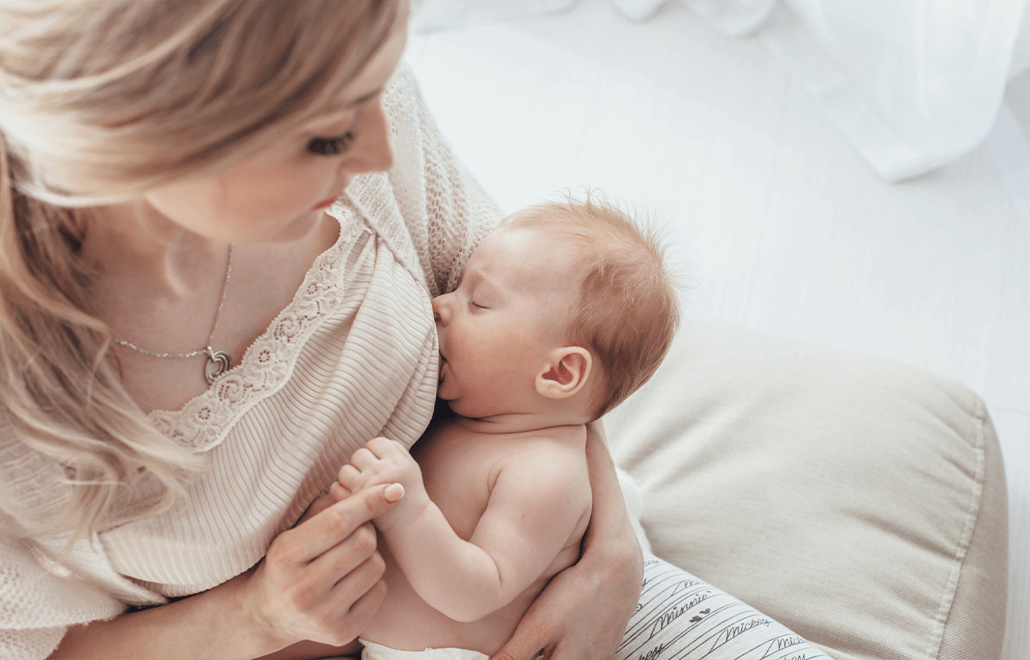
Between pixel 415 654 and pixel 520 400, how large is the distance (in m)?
0.31

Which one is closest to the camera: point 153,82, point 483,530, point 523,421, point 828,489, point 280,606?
point 153,82

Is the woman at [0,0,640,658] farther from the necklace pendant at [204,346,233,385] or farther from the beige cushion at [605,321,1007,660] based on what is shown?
the beige cushion at [605,321,1007,660]

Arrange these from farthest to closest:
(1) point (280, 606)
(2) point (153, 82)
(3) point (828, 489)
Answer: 1. (3) point (828, 489)
2. (1) point (280, 606)
3. (2) point (153, 82)

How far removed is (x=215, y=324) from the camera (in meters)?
0.82

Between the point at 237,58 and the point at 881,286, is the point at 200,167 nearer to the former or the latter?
the point at 237,58

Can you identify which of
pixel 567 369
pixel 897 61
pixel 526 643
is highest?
pixel 567 369

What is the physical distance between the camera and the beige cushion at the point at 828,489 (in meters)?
1.28

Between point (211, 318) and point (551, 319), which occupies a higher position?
point (211, 318)

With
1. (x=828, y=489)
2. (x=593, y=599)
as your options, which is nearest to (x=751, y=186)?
(x=828, y=489)

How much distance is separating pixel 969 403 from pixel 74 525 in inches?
54.6

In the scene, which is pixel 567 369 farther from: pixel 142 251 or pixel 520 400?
pixel 142 251

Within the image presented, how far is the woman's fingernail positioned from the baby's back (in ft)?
0.54

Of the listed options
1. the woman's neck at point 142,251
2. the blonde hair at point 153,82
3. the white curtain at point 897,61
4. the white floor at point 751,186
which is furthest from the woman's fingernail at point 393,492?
the white curtain at point 897,61

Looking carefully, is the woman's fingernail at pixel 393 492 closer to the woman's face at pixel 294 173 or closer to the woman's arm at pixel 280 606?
the woman's arm at pixel 280 606
